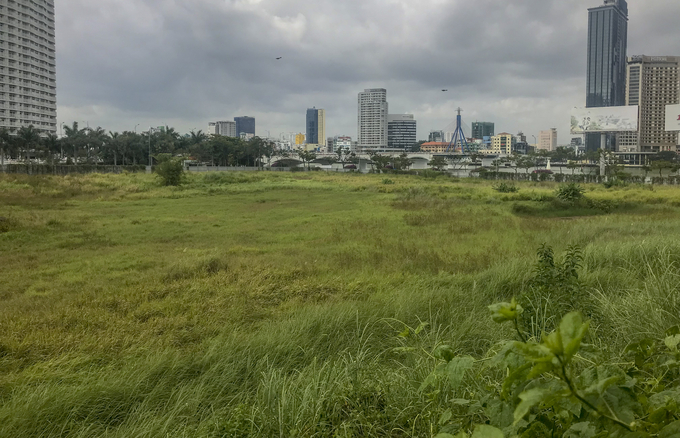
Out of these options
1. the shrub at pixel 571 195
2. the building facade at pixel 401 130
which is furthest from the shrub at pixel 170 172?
the building facade at pixel 401 130

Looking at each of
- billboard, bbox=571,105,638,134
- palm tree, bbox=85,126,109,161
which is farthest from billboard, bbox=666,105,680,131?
palm tree, bbox=85,126,109,161

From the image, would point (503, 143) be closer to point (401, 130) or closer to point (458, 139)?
point (458, 139)

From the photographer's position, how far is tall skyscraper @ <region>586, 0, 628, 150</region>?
170000 mm

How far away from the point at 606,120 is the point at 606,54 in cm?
11248

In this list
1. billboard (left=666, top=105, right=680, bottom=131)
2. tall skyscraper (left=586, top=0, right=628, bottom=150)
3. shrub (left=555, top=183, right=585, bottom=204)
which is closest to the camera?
shrub (left=555, top=183, right=585, bottom=204)

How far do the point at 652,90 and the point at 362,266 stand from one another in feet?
442

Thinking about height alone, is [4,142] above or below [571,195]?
above

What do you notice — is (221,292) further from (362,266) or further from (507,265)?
(507,265)

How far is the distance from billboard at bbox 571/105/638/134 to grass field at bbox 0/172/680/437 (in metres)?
70.3

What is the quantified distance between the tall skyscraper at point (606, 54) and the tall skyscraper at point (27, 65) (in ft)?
517

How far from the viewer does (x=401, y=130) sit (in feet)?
584

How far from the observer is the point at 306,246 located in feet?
41.8

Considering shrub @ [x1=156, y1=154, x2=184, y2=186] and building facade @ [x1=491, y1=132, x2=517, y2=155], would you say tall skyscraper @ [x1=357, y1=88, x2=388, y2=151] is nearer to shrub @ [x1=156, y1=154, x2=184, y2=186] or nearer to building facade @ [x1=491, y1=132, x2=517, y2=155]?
building facade @ [x1=491, y1=132, x2=517, y2=155]

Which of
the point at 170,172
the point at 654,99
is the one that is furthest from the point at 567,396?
the point at 654,99
